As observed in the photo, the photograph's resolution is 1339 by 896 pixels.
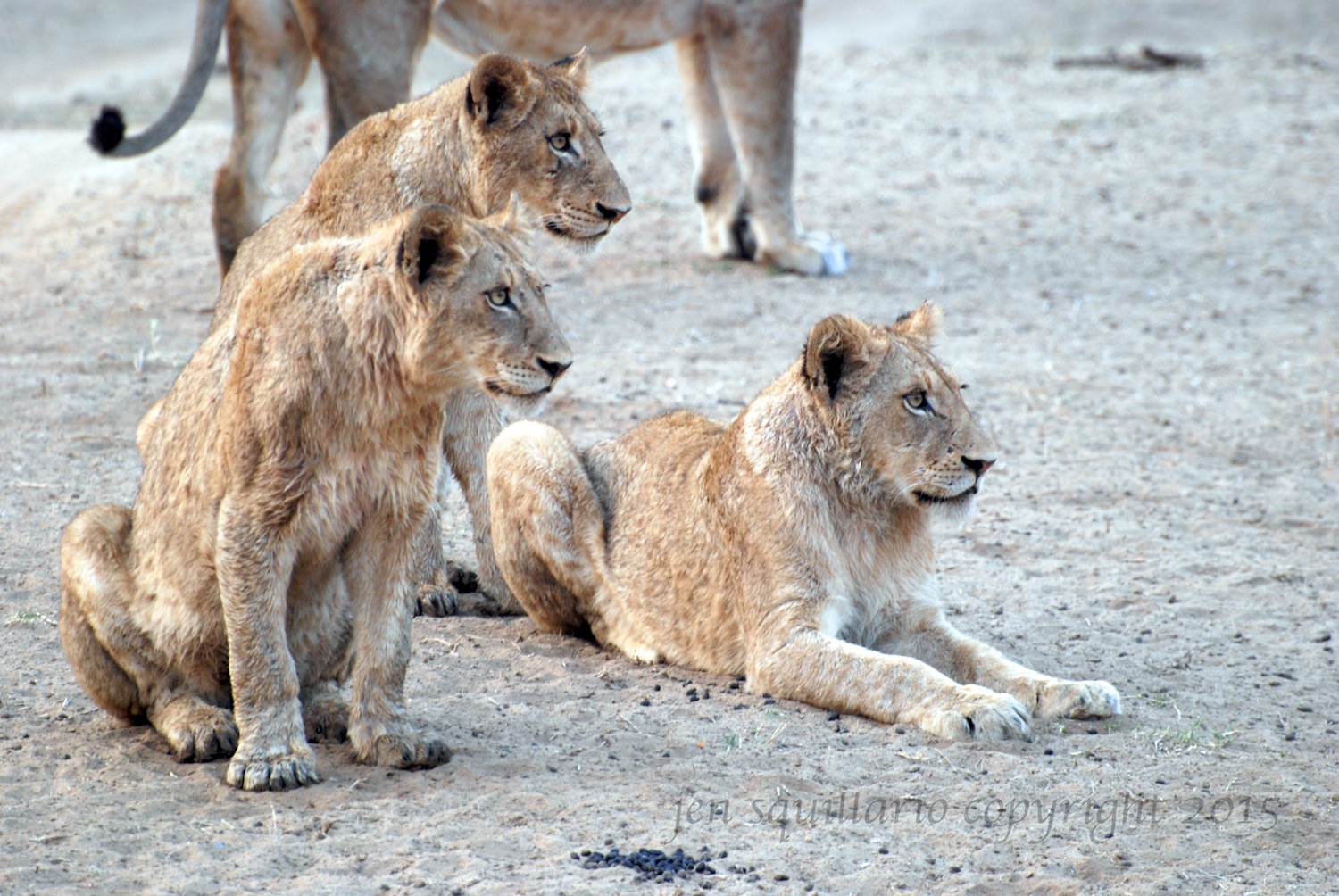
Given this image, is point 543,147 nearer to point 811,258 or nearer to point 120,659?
point 120,659

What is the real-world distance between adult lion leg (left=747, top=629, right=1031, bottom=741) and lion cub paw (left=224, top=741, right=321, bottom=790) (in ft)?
4.45

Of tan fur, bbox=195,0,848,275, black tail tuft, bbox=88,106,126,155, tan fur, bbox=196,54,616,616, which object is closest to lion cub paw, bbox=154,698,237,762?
tan fur, bbox=196,54,616,616

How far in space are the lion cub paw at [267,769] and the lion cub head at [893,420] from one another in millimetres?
1729

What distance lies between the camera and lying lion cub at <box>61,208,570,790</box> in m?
3.80

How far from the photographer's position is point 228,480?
151 inches

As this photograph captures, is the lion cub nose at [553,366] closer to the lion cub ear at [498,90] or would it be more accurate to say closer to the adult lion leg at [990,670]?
the adult lion leg at [990,670]

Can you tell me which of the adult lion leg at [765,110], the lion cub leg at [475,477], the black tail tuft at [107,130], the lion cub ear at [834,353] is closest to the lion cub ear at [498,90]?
the lion cub leg at [475,477]

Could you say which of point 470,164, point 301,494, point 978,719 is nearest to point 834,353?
point 978,719

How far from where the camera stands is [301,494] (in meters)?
3.78

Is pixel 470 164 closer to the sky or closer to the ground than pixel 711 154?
closer to the ground

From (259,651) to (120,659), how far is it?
54cm

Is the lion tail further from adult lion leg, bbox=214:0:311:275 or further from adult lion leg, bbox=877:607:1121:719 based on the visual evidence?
adult lion leg, bbox=877:607:1121:719

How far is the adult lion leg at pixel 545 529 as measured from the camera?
5.22 m

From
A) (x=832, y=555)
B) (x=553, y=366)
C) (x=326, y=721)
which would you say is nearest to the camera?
(x=553, y=366)
